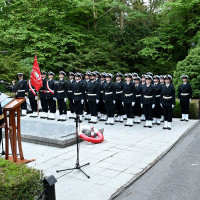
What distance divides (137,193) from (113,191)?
44cm

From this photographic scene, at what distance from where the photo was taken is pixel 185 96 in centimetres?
1166

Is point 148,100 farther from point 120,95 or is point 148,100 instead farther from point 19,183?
point 19,183

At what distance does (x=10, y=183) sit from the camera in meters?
3.03

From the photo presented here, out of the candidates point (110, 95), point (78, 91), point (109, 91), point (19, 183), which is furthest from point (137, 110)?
point (19, 183)

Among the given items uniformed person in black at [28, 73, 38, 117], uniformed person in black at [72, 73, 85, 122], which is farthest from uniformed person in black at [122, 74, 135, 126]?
uniformed person in black at [28, 73, 38, 117]

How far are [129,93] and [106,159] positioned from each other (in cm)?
467

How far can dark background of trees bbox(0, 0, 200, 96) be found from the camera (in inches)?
777

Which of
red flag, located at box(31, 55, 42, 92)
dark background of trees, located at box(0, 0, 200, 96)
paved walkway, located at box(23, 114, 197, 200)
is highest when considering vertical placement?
dark background of trees, located at box(0, 0, 200, 96)

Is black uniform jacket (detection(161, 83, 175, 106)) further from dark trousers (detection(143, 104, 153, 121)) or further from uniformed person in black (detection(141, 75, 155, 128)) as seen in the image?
dark trousers (detection(143, 104, 153, 121))

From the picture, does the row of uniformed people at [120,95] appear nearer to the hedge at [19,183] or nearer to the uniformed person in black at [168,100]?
the uniformed person in black at [168,100]

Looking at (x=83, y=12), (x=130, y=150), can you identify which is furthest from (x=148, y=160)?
(x=83, y=12)

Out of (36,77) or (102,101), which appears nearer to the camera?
(36,77)

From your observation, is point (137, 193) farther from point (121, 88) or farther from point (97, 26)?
point (97, 26)

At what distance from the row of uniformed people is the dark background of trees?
23.5ft
